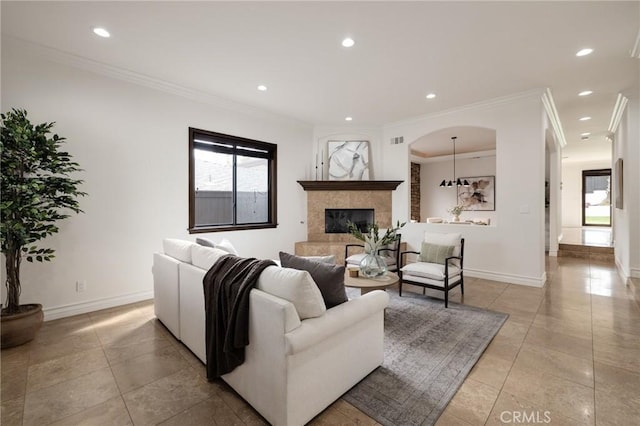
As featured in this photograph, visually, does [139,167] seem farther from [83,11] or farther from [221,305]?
[221,305]

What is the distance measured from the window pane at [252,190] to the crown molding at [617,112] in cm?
604

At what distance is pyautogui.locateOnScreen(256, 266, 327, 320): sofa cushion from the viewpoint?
170 cm

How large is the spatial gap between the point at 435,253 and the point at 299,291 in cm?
288

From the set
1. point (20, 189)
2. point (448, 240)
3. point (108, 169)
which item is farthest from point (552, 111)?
→ point (20, 189)

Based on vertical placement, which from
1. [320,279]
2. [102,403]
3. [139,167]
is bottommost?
[102,403]

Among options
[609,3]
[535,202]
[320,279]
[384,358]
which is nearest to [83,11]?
[320,279]

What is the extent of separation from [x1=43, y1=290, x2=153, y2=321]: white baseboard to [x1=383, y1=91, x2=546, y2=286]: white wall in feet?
16.9

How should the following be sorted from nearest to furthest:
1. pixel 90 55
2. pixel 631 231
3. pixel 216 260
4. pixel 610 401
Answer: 1. pixel 610 401
2. pixel 216 260
3. pixel 90 55
4. pixel 631 231

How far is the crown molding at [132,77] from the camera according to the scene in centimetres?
313

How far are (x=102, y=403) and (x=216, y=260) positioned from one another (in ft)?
3.76

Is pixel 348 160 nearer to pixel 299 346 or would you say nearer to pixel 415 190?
pixel 415 190

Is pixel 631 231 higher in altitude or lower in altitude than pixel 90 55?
lower

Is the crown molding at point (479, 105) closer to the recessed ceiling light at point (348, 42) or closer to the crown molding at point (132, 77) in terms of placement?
the crown molding at point (132, 77)

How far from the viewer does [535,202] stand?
444 cm
